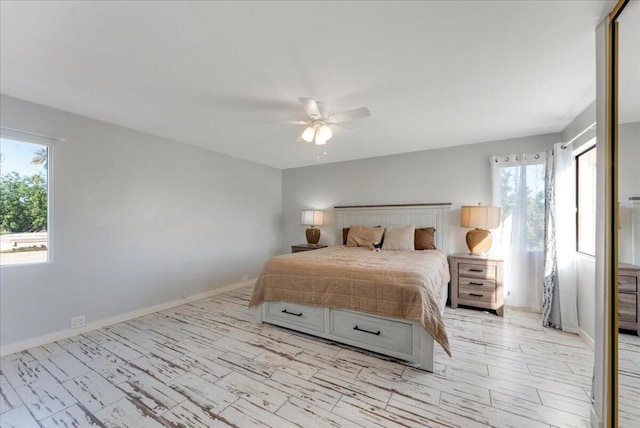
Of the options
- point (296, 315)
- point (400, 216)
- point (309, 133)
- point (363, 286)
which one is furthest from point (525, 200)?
point (296, 315)

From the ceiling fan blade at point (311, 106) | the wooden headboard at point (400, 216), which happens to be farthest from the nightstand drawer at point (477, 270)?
the ceiling fan blade at point (311, 106)

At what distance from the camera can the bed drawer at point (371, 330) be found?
2260 millimetres

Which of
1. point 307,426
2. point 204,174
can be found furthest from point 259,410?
point 204,174

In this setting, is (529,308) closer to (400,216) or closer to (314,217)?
(400,216)

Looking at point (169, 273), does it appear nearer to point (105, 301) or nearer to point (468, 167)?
point (105, 301)

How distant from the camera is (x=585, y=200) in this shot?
2850 millimetres

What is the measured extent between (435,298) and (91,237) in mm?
3814

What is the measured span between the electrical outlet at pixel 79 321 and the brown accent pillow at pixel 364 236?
362 cm

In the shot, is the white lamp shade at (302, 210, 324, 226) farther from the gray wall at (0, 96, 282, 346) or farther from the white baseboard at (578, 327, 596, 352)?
the white baseboard at (578, 327, 596, 352)

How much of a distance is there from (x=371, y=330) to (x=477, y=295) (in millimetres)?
2046

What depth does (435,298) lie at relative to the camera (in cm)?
227

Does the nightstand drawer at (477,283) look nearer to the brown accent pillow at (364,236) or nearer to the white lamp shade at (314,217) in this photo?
the brown accent pillow at (364,236)

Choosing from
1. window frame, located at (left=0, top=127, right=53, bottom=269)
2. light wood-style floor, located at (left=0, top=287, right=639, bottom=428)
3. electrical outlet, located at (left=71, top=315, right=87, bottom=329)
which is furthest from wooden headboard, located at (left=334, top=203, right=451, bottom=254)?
window frame, located at (left=0, top=127, right=53, bottom=269)

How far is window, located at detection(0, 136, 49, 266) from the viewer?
96.7 inches
